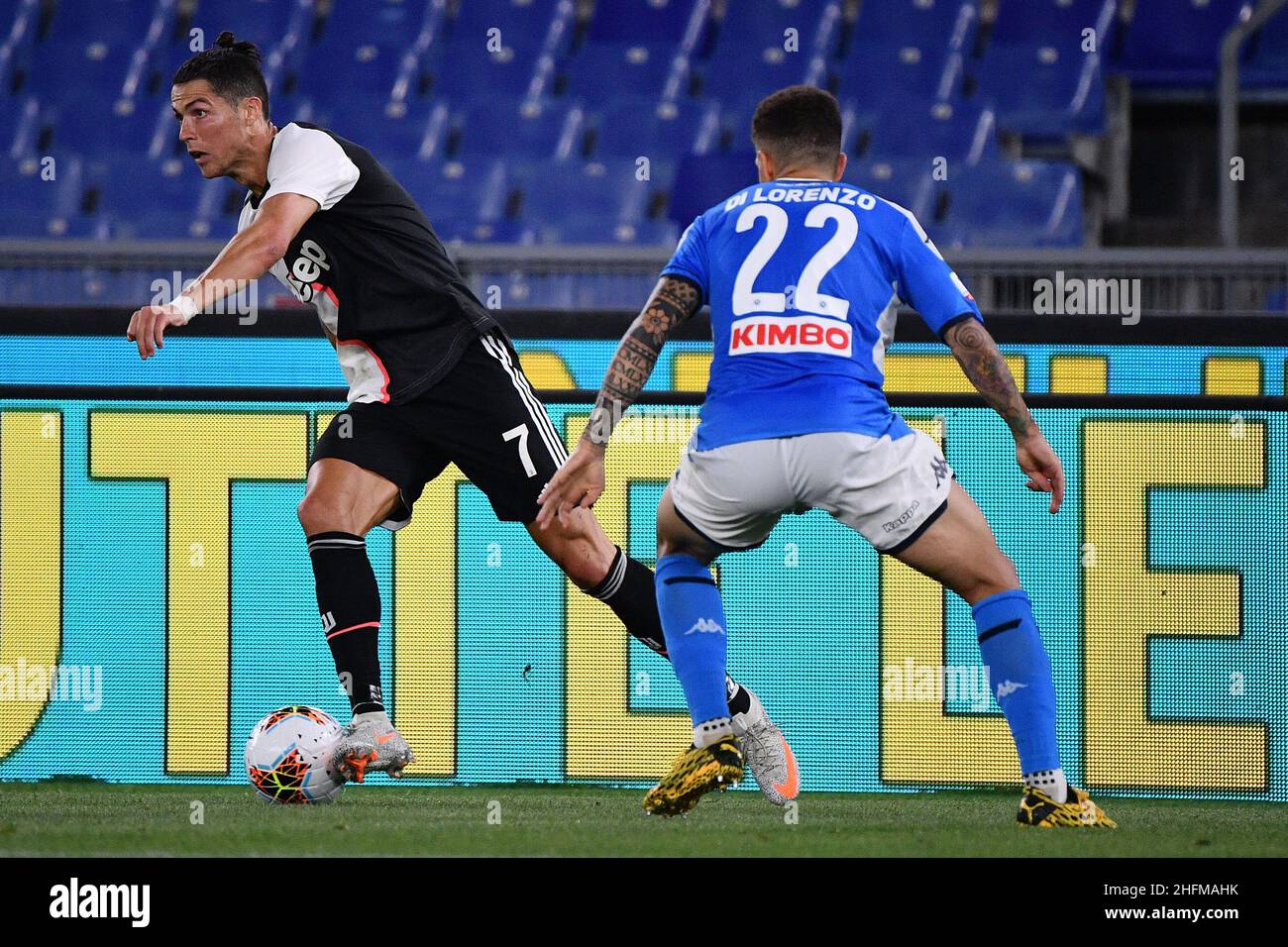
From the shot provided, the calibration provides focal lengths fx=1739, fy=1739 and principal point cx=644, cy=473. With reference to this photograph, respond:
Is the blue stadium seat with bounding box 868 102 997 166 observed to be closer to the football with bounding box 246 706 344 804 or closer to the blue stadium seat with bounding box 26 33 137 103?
the blue stadium seat with bounding box 26 33 137 103

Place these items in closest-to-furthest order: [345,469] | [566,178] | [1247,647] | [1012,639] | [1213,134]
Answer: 1. [1012,639]
2. [345,469]
3. [1247,647]
4. [566,178]
5. [1213,134]

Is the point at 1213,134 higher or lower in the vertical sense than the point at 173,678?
higher

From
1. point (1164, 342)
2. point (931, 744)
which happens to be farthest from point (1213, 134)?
point (931, 744)

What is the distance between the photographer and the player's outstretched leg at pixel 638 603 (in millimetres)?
4512

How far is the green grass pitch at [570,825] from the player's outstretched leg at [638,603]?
4.4 inches

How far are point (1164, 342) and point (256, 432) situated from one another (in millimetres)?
2790

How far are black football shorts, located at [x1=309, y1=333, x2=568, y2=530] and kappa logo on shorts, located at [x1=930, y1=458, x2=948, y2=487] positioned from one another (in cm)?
107

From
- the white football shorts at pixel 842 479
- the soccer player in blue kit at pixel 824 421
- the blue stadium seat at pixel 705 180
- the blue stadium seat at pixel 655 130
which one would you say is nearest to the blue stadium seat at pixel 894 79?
the blue stadium seat at pixel 655 130

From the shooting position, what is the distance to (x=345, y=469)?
4.54 metres

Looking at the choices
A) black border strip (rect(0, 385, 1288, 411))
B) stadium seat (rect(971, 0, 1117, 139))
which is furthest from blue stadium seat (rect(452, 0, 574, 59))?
black border strip (rect(0, 385, 1288, 411))

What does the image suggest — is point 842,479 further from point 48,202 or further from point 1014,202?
point 48,202

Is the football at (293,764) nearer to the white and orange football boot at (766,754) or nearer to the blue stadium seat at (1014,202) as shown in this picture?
the white and orange football boot at (766,754)

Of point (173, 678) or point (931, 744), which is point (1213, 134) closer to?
point (931, 744)

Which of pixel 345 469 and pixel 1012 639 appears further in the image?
pixel 345 469
